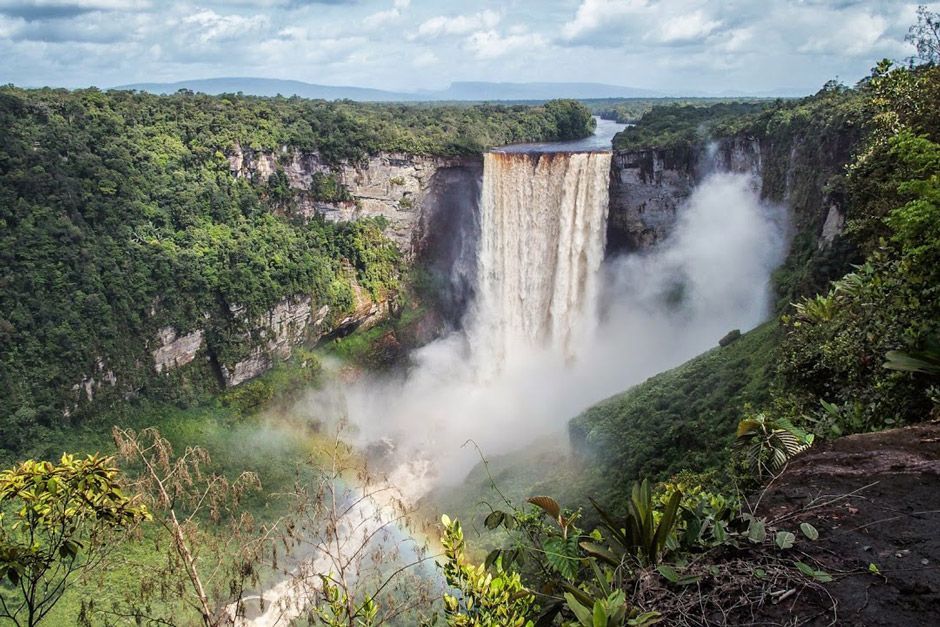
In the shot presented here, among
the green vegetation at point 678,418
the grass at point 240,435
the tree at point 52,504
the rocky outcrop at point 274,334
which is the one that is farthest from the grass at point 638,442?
the tree at point 52,504

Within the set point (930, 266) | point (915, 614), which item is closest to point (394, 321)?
point (930, 266)

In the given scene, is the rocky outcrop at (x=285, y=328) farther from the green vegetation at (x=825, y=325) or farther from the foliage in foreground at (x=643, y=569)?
the foliage in foreground at (x=643, y=569)

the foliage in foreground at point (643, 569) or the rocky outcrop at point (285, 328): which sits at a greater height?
the foliage in foreground at point (643, 569)

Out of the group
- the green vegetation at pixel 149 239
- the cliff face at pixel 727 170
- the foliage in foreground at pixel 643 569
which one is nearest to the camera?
the foliage in foreground at pixel 643 569

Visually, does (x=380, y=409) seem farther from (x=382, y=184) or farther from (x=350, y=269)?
(x=382, y=184)

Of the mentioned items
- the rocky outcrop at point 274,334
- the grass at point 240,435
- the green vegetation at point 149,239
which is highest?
the green vegetation at point 149,239

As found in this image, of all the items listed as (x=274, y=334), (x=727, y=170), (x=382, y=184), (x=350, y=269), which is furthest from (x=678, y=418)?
(x=382, y=184)
